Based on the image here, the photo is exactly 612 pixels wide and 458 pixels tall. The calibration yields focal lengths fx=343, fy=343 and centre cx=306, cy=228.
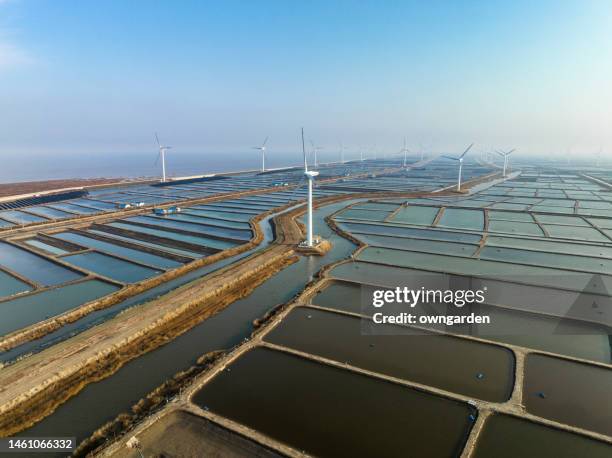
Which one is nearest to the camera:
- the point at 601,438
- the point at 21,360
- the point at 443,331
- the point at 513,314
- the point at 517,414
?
the point at 601,438

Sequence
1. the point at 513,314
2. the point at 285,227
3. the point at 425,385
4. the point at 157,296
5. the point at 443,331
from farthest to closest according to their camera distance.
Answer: the point at 285,227
the point at 157,296
the point at 513,314
the point at 443,331
the point at 425,385

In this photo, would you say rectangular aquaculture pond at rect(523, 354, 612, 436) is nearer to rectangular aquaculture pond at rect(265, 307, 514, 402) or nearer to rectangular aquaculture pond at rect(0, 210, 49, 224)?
rectangular aquaculture pond at rect(265, 307, 514, 402)

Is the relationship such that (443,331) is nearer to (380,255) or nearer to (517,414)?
(517,414)

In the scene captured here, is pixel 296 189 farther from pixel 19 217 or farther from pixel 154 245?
pixel 19 217

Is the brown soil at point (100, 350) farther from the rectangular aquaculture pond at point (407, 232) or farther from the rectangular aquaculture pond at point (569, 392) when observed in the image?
the rectangular aquaculture pond at point (407, 232)

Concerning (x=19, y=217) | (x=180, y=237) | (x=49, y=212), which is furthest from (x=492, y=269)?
(x=49, y=212)

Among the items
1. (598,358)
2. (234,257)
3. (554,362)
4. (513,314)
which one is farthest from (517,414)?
(234,257)

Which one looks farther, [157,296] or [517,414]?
[157,296]
